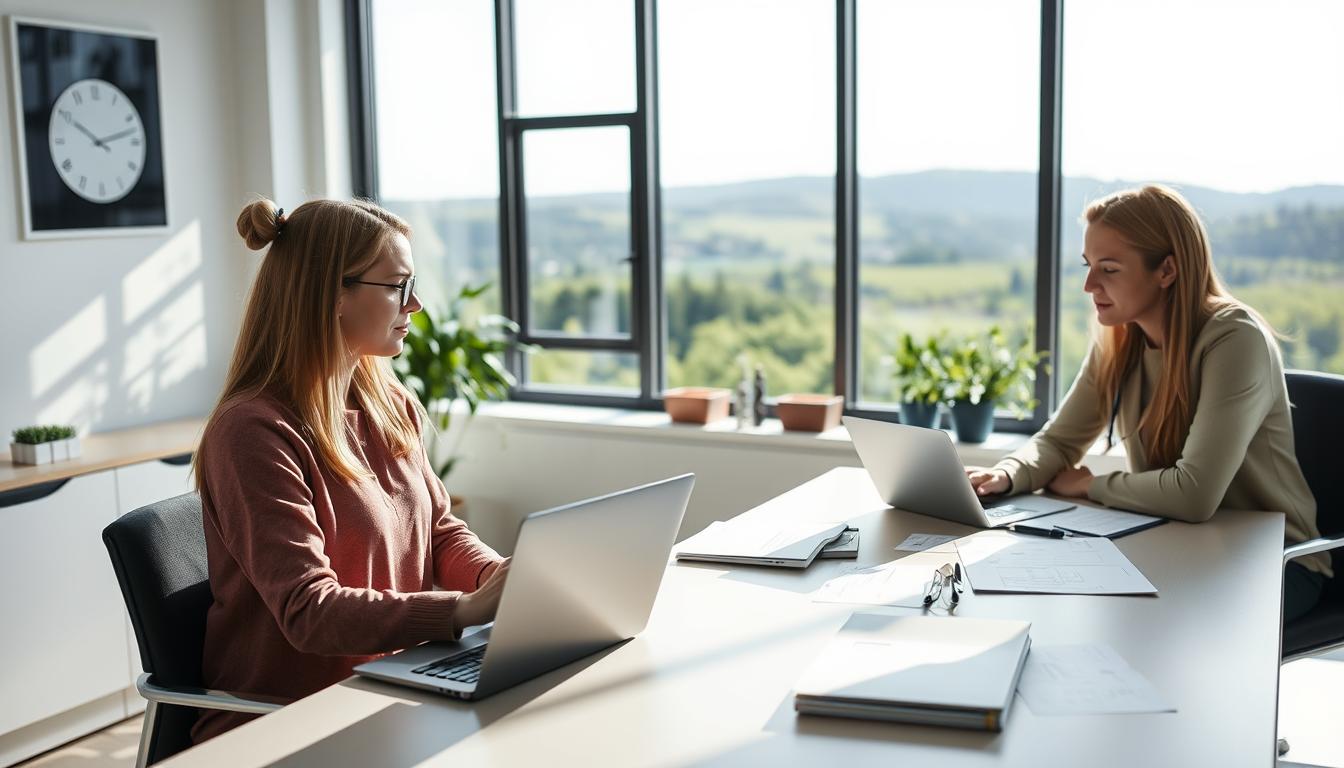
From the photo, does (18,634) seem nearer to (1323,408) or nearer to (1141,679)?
(1141,679)

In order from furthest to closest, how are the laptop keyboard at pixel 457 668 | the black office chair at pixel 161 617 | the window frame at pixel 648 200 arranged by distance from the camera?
1. the window frame at pixel 648 200
2. the black office chair at pixel 161 617
3. the laptop keyboard at pixel 457 668

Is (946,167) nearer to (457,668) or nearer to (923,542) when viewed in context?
(923,542)

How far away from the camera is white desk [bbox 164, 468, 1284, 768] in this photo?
1254mm

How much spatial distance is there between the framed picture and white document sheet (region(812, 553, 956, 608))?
2851mm

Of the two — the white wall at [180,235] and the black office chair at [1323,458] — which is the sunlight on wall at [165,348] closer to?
the white wall at [180,235]

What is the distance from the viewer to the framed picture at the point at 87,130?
11.8 feet

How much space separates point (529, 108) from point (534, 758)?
344 cm

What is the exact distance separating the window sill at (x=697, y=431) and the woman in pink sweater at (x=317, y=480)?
6.11 feet

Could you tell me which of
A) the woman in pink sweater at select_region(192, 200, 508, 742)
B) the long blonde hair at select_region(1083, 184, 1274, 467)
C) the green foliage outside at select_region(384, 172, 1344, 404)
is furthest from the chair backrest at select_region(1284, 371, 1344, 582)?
the woman in pink sweater at select_region(192, 200, 508, 742)

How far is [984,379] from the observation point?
359 centimetres

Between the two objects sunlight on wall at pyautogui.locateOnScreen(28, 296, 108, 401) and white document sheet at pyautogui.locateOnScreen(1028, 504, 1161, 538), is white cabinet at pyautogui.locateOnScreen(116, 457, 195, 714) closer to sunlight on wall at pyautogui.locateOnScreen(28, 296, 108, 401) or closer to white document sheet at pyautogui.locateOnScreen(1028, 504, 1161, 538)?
sunlight on wall at pyautogui.locateOnScreen(28, 296, 108, 401)

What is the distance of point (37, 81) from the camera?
11.8 ft

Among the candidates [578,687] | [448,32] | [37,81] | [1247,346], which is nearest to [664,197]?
[448,32]

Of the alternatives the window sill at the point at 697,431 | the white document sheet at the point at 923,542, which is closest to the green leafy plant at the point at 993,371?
the window sill at the point at 697,431
